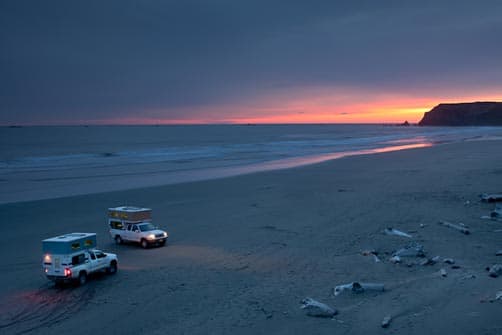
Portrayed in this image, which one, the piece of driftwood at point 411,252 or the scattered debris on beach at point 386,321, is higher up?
the piece of driftwood at point 411,252

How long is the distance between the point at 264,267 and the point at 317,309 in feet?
14.2

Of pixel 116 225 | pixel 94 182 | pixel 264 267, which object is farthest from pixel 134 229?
pixel 94 182

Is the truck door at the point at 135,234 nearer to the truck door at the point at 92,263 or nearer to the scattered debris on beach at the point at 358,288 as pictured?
the truck door at the point at 92,263

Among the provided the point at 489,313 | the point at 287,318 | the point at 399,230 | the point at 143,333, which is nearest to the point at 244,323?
the point at 287,318

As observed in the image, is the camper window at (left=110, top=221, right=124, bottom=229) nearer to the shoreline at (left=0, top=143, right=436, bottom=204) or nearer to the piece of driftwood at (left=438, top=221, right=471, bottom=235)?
the shoreline at (left=0, top=143, right=436, bottom=204)

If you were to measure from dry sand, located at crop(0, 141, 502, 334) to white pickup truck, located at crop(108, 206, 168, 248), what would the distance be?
0.43 metres

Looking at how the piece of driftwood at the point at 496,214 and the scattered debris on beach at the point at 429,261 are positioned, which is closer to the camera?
the scattered debris on beach at the point at 429,261

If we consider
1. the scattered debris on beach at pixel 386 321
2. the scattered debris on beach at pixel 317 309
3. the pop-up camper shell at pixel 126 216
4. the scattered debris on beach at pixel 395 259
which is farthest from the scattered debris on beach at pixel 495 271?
the pop-up camper shell at pixel 126 216

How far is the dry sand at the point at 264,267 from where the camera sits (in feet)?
35.9

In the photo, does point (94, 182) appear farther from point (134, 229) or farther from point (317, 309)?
point (317, 309)

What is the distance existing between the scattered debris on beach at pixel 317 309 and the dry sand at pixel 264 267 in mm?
173

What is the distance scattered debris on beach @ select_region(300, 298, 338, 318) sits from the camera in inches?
433

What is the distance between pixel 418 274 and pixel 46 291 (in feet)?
36.6

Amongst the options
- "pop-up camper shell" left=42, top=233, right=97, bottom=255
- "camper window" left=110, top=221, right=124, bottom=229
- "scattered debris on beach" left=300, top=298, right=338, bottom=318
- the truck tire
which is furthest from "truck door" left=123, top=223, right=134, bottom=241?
"scattered debris on beach" left=300, top=298, right=338, bottom=318
